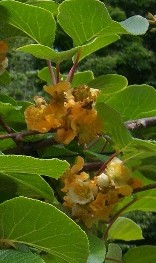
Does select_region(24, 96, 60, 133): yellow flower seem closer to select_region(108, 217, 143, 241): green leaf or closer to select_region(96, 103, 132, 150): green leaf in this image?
select_region(96, 103, 132, 150): green leaf

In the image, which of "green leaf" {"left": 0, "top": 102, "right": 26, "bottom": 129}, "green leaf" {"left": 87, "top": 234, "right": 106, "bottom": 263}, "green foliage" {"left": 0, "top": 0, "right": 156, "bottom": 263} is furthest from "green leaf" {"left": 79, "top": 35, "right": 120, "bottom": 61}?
"green leaf" {"left": 87, "top": 234, "right": 106, "bottom": 263}

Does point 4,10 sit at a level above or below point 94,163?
above

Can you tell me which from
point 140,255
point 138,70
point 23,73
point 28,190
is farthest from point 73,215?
point 138,70

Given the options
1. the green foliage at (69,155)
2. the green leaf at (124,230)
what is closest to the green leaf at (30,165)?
the green foliage at (69,155)

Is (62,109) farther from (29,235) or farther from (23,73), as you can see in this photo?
(23,73)

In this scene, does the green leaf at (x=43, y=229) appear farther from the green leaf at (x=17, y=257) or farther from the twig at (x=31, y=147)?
the twig at (x=31, y=147)

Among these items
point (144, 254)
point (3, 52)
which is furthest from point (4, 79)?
point (144, 254)

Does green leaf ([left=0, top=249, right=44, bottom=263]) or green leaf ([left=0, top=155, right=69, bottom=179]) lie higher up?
green leaf ([left=0, top=155, right=69, bottom=179])
